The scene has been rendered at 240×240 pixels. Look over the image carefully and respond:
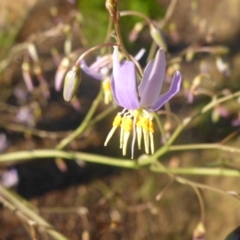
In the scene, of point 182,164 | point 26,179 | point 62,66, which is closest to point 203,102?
point 182,164

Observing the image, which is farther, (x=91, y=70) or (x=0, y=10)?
(x=0, y=10)

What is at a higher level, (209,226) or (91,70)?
(91,70)

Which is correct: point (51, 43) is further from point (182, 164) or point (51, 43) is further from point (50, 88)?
point (182, 164)

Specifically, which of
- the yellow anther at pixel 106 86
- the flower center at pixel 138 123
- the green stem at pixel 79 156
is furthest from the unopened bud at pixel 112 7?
the green stem at pixel 79 156

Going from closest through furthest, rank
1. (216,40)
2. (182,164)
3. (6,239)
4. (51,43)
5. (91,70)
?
(91,70), (6,239), (182,164), (51,43), (216,40)

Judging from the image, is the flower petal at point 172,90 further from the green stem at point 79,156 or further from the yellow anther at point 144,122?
the green stem at point 79,156

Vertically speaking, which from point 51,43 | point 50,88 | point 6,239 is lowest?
point 6,239

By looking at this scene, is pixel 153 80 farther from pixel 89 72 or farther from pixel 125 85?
pixel 89 72

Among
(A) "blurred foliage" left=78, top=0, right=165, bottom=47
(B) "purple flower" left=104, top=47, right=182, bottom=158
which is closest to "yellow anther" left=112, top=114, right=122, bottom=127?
(B) "purple flower" left=104, top=47, right=182, bottom=158
